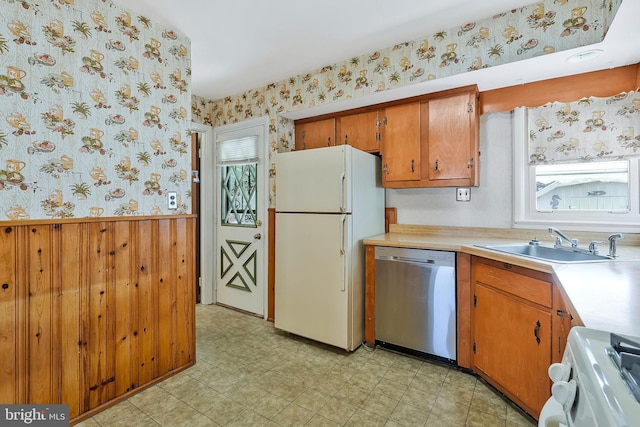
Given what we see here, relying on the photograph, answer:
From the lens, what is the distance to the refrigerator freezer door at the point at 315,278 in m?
2.44

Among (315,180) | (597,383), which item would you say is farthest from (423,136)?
(597,383)

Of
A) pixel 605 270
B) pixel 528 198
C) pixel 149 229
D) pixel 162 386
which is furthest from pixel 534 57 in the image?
pixel 162 386

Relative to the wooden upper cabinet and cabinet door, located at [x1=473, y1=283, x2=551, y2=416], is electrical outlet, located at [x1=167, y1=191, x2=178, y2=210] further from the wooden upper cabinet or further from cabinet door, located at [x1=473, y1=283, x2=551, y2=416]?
cabinet door, located at [x1=473, y1=283, x2=551, y2=416]

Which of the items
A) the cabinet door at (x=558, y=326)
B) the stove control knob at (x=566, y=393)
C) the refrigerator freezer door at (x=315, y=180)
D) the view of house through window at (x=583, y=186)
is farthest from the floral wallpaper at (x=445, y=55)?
the stove control knob at (x=566, y=393)

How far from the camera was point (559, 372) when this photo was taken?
0.73 meters

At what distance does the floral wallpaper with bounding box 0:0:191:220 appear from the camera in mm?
1528

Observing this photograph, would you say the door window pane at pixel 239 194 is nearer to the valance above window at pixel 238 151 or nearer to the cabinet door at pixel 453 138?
the valance above window at pixel 238 151

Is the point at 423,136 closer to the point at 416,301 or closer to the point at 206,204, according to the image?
the point at 416,301

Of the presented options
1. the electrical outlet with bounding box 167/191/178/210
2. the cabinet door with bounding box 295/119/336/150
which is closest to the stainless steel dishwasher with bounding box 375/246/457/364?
the cabinet door with bounding box 295/119/336/150

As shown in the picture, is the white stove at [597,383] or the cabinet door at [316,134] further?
the cabinet door at [316,134]

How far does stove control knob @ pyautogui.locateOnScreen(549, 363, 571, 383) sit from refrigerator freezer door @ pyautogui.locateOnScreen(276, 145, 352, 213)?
5.77 ft

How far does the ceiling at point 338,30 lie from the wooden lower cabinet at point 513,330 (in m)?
1.34

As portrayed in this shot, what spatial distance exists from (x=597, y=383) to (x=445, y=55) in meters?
2.27

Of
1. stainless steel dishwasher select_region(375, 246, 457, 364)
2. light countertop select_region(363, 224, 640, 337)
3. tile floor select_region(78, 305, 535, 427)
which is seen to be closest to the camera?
light countertop select_region(363, 224, 640, 337)
